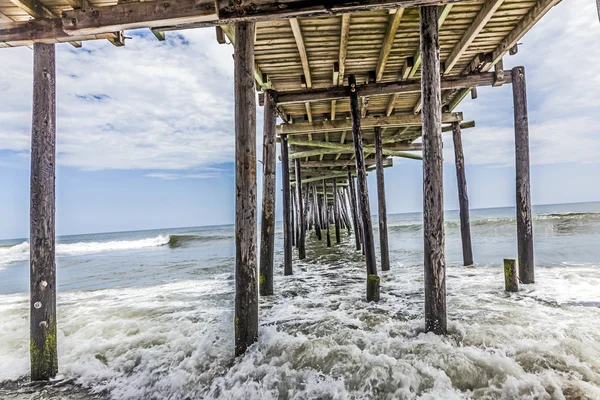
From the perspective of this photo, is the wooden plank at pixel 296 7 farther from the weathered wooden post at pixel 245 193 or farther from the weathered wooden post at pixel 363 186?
the weathered wooden post at pixel 363 186

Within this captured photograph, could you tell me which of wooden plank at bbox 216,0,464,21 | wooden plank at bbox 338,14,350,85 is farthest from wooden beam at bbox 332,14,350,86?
wooden plank at bbox 216,0,464,21

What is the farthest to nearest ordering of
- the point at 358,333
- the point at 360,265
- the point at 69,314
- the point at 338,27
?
1. the point at 360,265
2. the point at 69,314
3. the point at 338,27
4. the point at 358,333

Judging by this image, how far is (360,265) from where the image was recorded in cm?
966

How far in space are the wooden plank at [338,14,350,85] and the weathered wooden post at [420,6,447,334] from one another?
1.04m

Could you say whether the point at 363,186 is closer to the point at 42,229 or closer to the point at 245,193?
the point at 245,193

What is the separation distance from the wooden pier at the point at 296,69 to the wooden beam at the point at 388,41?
2 centimetres

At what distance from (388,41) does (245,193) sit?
10.7 ft

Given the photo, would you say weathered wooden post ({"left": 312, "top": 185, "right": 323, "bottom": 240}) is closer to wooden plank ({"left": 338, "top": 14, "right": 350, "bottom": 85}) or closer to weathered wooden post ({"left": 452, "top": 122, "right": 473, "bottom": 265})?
weathered wooden post ({"left": 452, "top": 122, "right": 473, "bottom": 265})

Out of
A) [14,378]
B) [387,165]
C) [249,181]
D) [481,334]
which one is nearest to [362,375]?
[481,334]

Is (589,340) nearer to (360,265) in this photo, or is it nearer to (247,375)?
(247,375)

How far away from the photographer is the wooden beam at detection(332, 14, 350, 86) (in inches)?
169

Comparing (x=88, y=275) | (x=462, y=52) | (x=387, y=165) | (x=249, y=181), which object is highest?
(x=462, y=52)

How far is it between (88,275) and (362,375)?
535 inches

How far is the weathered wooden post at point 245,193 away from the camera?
11.6 ft
